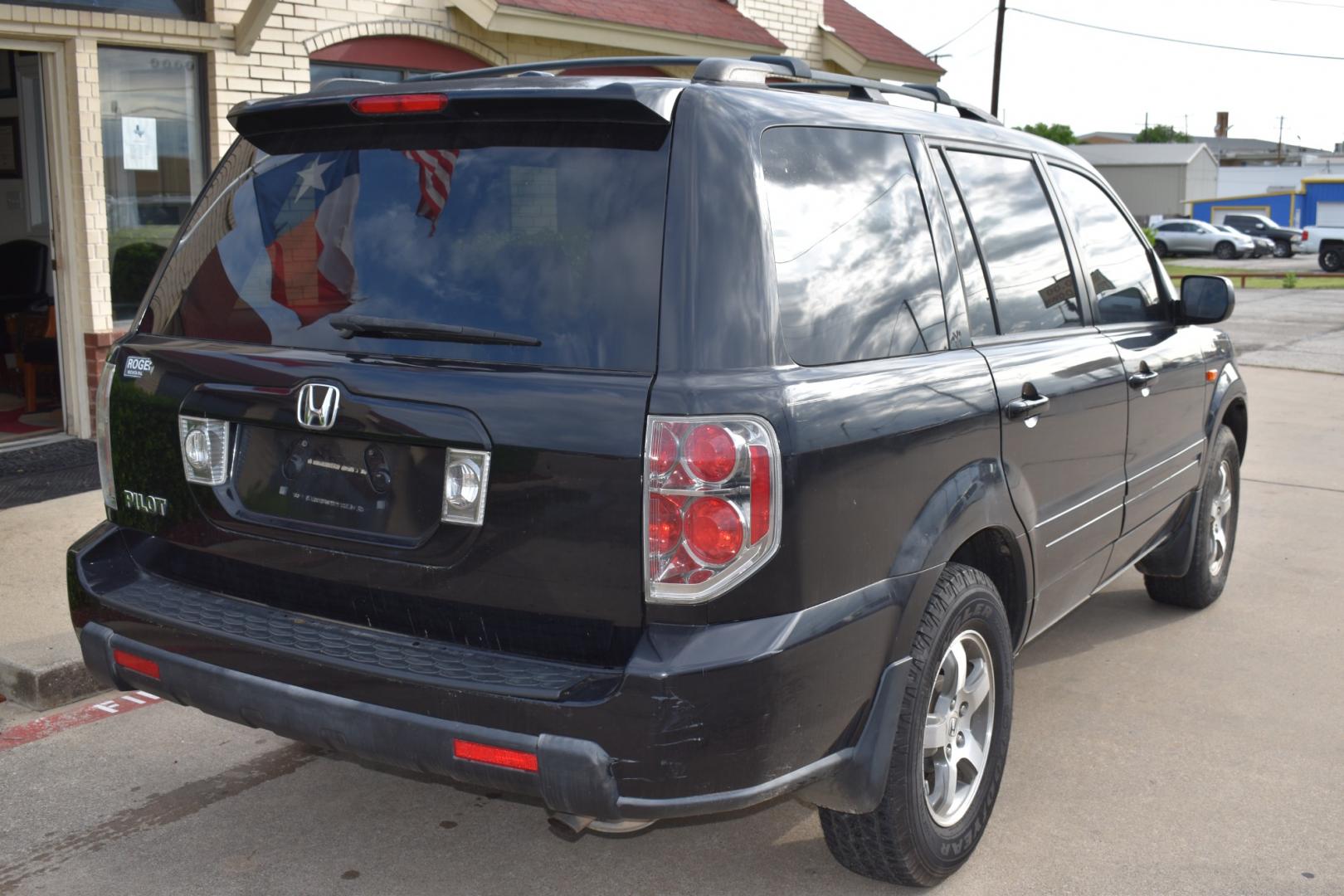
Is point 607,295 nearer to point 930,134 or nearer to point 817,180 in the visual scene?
point 817,180

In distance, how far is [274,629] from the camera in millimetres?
3066

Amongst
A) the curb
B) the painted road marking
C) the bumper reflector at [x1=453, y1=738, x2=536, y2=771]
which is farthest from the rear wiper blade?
the curb

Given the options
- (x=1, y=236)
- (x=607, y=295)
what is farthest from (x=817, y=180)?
(x=1, y=236)

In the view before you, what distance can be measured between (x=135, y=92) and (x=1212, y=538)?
6757 millimetres

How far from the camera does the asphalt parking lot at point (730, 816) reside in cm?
352

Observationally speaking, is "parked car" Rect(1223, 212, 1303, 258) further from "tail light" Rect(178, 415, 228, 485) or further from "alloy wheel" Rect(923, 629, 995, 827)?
"tail light" Rect(178, 415, 228, 485)

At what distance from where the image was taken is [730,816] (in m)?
3.11

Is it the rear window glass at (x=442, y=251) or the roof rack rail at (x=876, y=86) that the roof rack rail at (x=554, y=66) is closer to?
the roof rack rail at (x=876, y=86)

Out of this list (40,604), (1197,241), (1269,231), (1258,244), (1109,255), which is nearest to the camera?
(1109,255)

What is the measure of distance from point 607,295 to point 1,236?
9848mm

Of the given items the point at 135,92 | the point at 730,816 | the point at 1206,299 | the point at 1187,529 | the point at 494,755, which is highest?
the point at 135,92

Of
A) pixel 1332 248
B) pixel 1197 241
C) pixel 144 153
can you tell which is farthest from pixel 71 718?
pixel 1197 241

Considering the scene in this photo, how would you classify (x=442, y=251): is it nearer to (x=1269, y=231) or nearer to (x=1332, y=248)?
(x=1332, y=248)

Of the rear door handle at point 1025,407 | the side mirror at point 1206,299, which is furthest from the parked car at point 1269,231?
the rear door handle at point 1025,407
